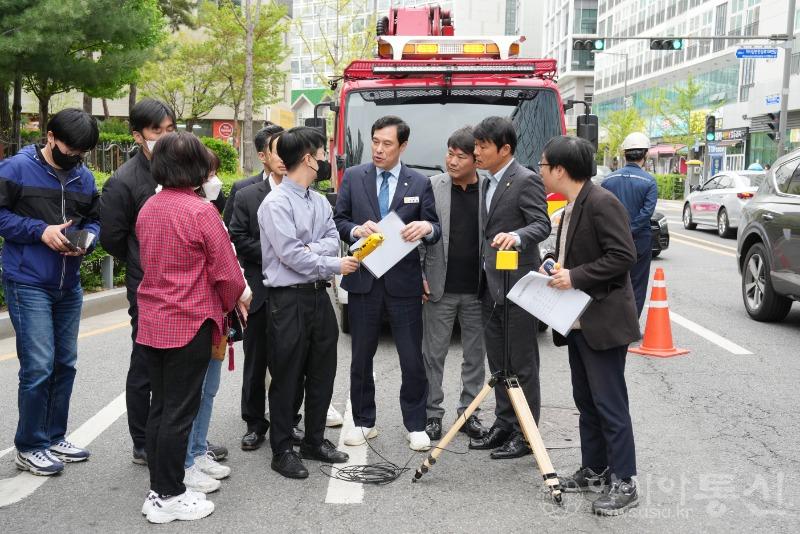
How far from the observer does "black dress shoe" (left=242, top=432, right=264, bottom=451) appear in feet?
16.4

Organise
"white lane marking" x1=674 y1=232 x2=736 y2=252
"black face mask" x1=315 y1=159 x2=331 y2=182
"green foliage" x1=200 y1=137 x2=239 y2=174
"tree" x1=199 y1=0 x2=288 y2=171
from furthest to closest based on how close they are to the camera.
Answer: "tree" x1=199 y1=0 x2=288 y2=171 < "green foliage" x1=200 y1=137 x2=239 y2=174 < "white lane marking" x1=674 y1=232 x2=736 y2=252 < "black face mask" x1=315 y1=159 x2=331 y2=182

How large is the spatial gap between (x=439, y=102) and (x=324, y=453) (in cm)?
446

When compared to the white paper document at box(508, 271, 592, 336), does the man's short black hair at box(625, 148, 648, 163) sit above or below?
above

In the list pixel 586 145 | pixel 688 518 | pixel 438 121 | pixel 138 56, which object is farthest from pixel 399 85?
pixel 138 56

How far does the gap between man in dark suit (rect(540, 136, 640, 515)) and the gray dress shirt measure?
1255 millimetres

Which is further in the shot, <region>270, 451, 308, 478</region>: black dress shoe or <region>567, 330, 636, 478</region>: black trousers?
<region>270, 451, 308, 478</region>: black dress shoe

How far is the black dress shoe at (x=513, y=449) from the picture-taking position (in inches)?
191

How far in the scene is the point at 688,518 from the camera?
3.95m

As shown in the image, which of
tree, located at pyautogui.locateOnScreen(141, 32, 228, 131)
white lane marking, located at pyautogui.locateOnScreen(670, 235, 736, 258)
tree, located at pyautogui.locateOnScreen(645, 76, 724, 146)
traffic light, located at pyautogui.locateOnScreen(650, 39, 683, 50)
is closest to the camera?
white lane marking, located at pyautogui.locateOnScreen(670, 235, 736, 258)

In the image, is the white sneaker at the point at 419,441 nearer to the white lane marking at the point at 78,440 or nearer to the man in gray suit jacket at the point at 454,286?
the man in gray suit jacket at the point at 454,286

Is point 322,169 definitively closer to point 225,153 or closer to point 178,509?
point 178,509

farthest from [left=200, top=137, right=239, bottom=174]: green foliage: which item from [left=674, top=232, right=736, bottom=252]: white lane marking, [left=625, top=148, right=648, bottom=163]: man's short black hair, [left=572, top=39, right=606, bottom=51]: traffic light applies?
[left=625, top=148, right=648, bottom=163]: man's short black hair

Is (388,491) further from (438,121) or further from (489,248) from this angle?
(438,121)

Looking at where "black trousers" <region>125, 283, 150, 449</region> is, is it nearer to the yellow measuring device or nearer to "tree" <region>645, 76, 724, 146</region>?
the yellow measuring device
